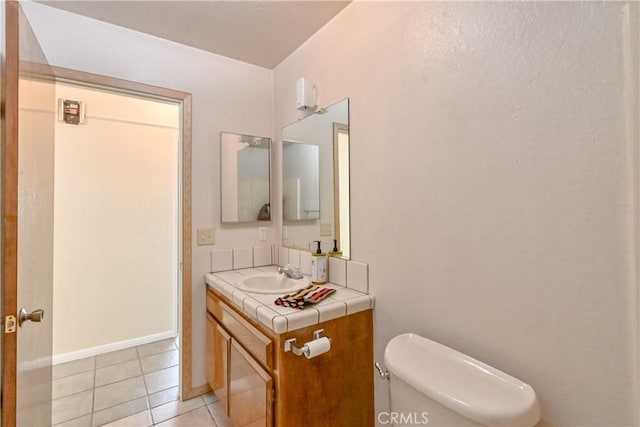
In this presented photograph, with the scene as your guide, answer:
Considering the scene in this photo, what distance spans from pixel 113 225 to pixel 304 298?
219 cm

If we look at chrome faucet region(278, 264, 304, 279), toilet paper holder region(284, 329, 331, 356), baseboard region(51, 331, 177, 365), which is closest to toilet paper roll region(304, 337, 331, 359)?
toilet paper holder region(284, 329, 331, 356)

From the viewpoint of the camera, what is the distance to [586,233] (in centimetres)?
78

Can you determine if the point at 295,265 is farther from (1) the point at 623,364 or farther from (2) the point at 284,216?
(1) the point at 623,364

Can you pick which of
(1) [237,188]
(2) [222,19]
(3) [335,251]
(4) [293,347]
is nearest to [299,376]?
(4) [293,347]

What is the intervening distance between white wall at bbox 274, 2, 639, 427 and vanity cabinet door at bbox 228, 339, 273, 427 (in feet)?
1.79

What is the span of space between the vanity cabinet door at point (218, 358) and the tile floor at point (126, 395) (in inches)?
6.9

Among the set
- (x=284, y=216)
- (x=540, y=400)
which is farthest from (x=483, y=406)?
(x=284, y=216)

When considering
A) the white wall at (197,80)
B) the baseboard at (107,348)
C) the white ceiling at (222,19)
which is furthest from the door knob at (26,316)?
the baseboard at (107,348)

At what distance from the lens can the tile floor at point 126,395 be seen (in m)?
1.74

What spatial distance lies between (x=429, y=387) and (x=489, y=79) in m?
1.00

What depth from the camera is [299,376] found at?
1190 mm

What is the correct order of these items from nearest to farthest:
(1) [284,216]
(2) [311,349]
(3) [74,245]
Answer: (2) [311,349] → (1) [284,216] → (3) [74,245]

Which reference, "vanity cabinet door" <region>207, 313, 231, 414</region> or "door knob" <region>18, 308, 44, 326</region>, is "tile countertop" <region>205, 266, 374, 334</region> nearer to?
"vanity cabinet door" <region>207, 313, 231, 414</region>

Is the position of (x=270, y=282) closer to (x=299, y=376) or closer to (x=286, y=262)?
(x=286, y=262)
